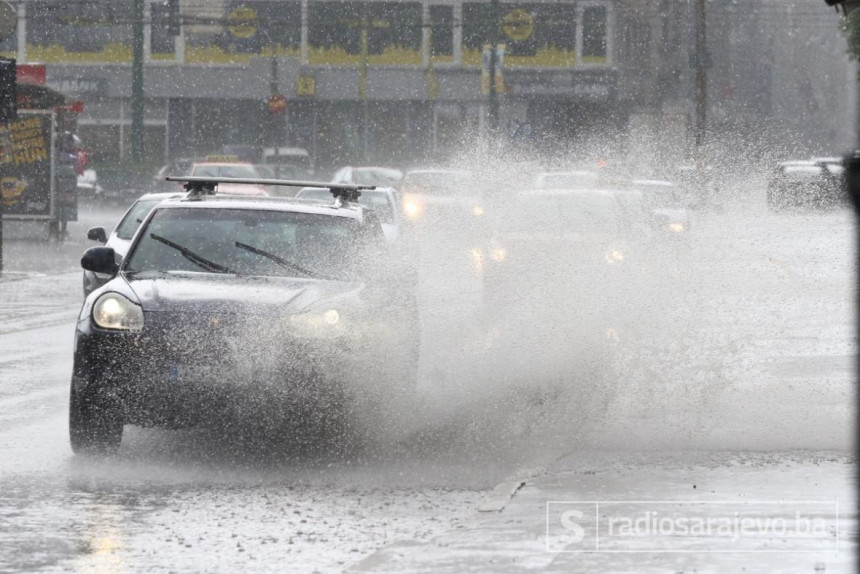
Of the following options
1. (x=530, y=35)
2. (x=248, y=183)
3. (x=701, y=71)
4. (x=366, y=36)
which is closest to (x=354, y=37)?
(x=366, y=36)

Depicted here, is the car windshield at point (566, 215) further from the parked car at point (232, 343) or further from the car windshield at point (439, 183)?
the car windshield at point (439, 183)

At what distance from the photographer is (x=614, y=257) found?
1675 cm

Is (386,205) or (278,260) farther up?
(278,260)

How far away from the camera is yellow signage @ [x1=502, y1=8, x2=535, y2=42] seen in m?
71.9

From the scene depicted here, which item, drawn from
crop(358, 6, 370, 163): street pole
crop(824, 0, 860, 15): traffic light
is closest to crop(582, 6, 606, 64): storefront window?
crop(358, 6, 370, 163): street pole

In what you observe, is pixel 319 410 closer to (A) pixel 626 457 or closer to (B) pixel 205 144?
(A) pixel 626 457

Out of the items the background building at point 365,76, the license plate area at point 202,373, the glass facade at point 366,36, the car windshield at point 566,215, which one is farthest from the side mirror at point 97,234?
the glass facade at point 366,36

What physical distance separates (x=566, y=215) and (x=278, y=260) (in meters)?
7.63

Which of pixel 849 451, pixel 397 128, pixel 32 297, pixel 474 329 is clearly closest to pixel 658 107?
pixel 397 128

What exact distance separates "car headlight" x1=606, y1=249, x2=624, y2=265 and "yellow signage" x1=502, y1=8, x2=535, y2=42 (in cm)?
5587

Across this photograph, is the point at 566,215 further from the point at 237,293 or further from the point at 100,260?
the point at 237,293

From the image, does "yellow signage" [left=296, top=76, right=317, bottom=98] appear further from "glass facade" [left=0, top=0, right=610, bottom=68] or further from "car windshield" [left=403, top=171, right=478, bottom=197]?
"car windshield" [left=403, top=171, right=478, bottom=197]

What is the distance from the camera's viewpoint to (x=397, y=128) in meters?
71.2

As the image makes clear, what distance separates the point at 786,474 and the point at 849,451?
0.93 metres
